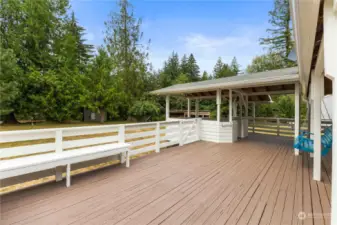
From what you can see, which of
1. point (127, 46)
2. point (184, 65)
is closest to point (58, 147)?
point (127, 46)

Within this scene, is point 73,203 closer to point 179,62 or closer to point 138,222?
point 138,222

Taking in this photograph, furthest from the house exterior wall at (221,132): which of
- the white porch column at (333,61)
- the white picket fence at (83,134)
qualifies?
the white porch column at (333,61)

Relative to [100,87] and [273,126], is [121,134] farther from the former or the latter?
[100,87]

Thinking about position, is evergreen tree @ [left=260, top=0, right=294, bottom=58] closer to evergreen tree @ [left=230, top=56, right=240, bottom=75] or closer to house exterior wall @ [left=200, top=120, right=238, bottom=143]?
evergreen tree @ [left=230, top=56, right=240, bottom=75]

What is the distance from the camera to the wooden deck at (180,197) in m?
2.01

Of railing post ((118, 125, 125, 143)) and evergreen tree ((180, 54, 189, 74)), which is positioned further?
evergreen tree ((180, 54, 189, 74))

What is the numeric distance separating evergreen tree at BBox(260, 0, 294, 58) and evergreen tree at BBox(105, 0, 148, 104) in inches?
471

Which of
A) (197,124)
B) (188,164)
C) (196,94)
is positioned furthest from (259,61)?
(188,164)

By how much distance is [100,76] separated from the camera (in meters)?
13.3

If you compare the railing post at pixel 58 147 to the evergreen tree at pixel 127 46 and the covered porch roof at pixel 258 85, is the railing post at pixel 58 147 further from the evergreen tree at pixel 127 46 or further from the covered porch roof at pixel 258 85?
the evergreen tree at pixel 127 46

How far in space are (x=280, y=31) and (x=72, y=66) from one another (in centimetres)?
1896

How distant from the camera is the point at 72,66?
1560 centimetres

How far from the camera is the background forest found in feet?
39.3

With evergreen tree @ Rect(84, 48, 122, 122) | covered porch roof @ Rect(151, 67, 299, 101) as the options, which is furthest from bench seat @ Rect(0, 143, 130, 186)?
evergreen tree @ Rect(84, 48, 122, 122)
